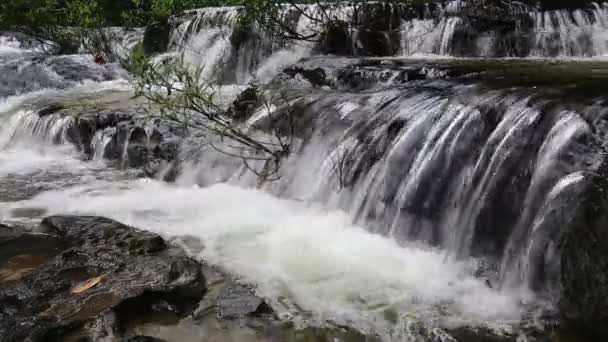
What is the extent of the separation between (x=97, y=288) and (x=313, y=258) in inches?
63.3

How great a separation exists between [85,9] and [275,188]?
31.9 feet

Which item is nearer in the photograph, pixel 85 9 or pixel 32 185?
pixel 32 185

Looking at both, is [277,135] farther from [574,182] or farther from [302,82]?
[574,182]

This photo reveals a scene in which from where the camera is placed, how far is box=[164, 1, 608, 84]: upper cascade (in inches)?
367

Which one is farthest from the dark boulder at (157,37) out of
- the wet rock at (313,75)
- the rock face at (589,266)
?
the rock face at (589,266)

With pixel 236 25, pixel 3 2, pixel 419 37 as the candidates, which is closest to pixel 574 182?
pixel 419 37

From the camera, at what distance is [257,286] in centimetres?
393

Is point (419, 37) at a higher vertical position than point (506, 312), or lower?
higher

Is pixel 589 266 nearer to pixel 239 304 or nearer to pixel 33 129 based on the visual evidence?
pixel 239 304

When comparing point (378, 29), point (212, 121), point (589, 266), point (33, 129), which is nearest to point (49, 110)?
point (33, 129)

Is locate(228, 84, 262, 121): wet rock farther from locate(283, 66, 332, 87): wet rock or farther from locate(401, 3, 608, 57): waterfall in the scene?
locate(401, 3, 608, 57): waterfall

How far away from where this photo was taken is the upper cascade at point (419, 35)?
931cm

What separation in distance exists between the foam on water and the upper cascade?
13.0 ft

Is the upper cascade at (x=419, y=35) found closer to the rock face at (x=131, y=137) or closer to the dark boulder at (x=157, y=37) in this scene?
the rock face at (x=131, y=137)
